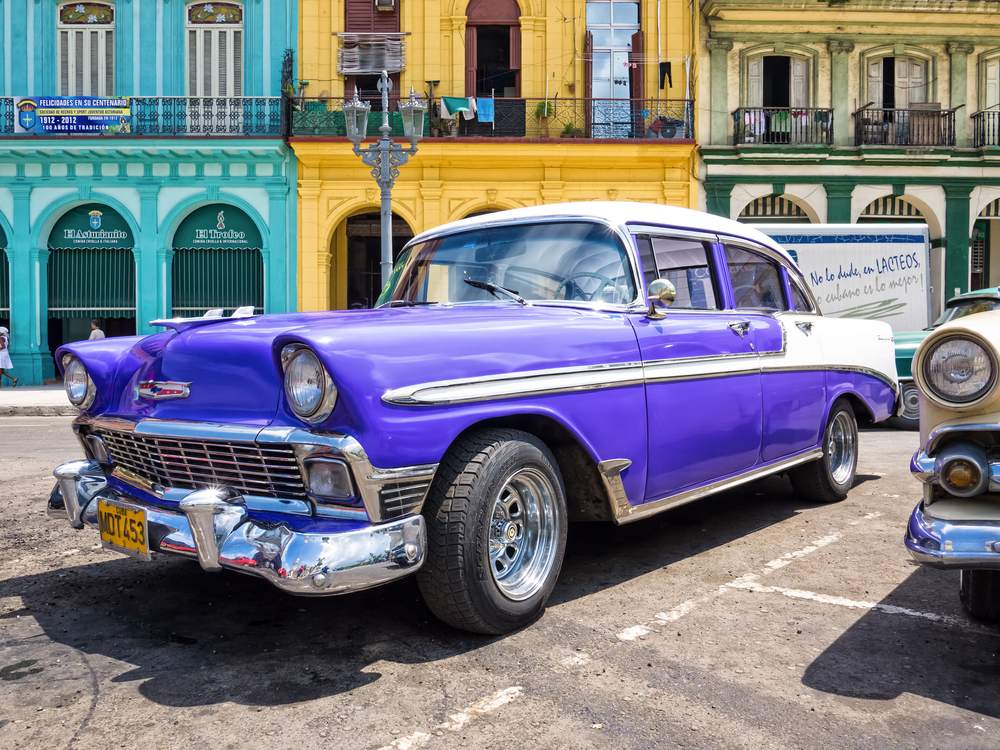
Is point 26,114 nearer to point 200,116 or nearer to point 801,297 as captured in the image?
point 200,116

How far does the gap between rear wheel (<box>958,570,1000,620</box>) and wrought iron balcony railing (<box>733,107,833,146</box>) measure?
1725 cm

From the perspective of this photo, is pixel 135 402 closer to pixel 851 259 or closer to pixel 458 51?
pixel 851 259

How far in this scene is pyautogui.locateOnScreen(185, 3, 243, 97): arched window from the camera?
18656 mm

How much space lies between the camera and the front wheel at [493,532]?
2873mm

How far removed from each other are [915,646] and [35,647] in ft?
10.4

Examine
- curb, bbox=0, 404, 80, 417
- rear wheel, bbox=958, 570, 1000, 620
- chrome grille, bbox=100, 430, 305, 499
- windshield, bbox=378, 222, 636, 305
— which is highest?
windshield, bbox=378, 222, 636, 305

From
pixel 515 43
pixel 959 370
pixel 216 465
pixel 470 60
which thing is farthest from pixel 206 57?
pixel 959 370

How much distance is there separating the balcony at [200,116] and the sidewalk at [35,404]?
6.03 meters

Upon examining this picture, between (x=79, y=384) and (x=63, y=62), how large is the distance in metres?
18.4

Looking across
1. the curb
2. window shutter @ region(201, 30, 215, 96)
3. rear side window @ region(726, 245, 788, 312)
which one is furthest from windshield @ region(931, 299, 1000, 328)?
window shutter @ region(201, 30, 215, 96)

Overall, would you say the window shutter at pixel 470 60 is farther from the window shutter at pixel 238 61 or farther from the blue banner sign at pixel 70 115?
the blue banner sign at pixel 70 115

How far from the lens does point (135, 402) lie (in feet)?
10.6

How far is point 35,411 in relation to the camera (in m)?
13.3

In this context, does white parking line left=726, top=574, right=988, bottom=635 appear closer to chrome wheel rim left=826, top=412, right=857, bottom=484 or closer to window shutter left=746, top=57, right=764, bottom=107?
chrome wheel rim left=826, top=412, right=857, bottom=484
